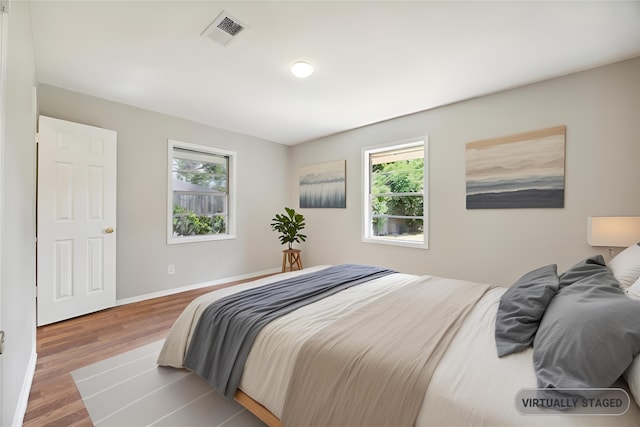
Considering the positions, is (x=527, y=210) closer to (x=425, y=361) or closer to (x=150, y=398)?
(x=425, y=361)

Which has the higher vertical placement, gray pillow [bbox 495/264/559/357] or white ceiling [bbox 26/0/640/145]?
white ceiling [bbox 26/0/640/145]

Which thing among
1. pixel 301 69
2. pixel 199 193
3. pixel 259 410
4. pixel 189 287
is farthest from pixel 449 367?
pixel 199 193

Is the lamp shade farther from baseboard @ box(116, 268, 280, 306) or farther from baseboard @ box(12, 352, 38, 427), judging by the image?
baseboard @ box(116, 268, 280, 306)

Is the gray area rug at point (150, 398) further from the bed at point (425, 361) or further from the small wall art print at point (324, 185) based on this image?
the small wall art print at point (324, 185)

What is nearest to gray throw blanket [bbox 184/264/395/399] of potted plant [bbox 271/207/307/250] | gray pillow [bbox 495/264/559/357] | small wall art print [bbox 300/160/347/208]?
gray pillow [bbox 495/264/559/357]

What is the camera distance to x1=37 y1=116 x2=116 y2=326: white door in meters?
2.67

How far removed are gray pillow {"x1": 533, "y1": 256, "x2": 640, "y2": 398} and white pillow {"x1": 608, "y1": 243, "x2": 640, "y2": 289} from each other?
414mm

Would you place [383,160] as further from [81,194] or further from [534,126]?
[81,194]

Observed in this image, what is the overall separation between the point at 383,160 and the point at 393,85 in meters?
1.42

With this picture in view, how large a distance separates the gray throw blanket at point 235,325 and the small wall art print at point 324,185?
2572 mm

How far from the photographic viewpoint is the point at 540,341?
108 cm

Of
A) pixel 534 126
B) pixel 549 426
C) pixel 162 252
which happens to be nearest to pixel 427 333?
pixel 549 426

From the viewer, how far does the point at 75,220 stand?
2.86m

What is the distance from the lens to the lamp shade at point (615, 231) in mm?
2092
